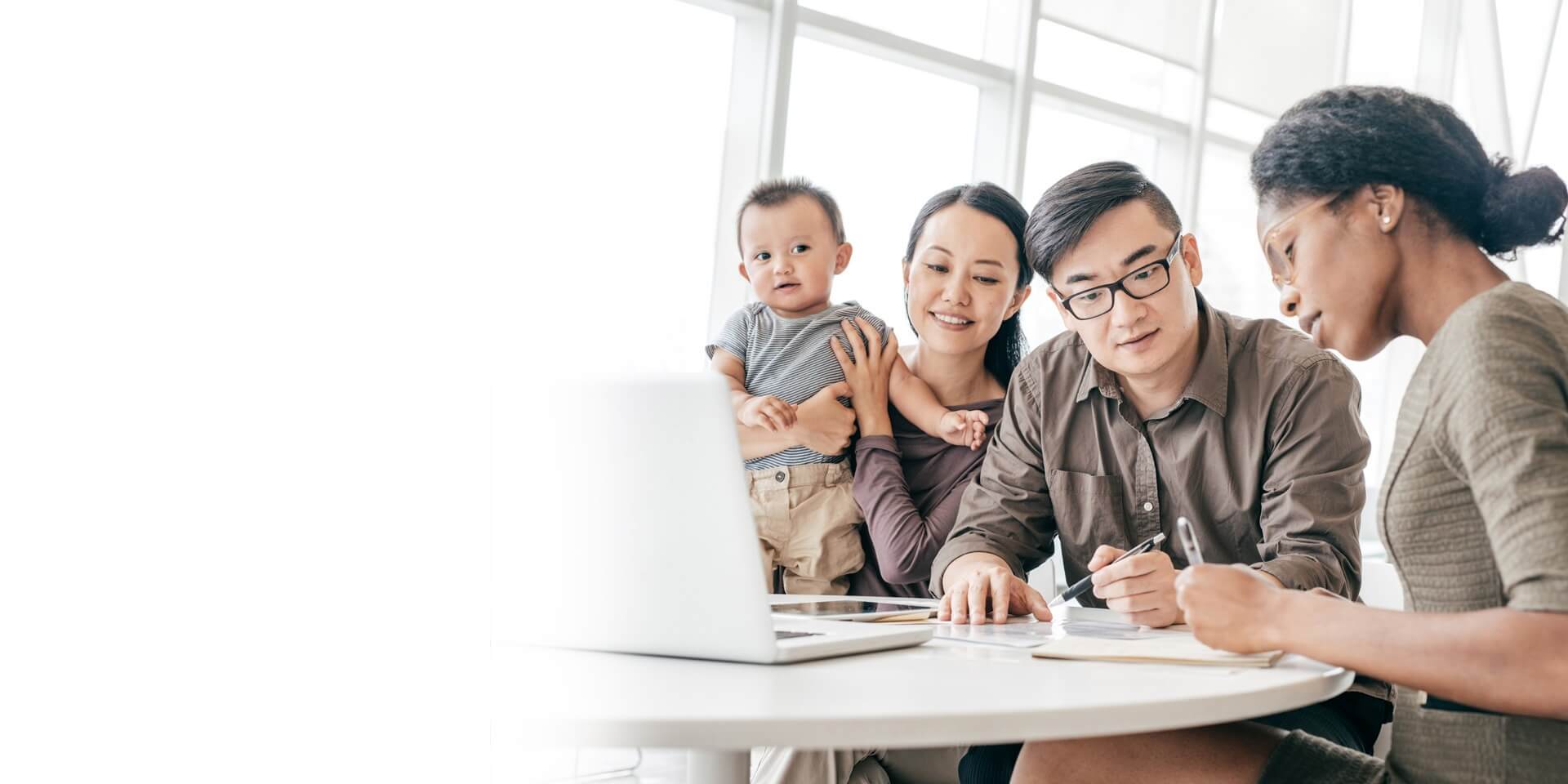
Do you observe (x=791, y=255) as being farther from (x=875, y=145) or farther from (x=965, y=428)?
(x=875, y=145)

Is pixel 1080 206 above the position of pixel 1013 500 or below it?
above

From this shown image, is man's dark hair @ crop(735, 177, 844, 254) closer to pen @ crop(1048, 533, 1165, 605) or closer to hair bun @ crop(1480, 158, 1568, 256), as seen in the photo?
pen @ crop(1048, 533, 1165, 605)

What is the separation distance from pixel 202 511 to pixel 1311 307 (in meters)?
1.07

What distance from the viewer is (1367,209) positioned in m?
1.25

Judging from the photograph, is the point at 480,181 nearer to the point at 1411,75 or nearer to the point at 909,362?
the point at 909,362

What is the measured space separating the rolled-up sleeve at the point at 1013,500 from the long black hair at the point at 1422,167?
69 centimetres

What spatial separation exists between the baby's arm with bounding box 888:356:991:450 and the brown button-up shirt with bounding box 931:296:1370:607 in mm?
131

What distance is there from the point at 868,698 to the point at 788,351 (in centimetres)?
161

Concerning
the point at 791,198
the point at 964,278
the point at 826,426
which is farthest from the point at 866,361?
the point at 791,198

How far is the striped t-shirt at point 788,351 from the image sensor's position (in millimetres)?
2330

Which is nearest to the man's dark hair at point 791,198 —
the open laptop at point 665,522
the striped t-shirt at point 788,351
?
the striped t-shirt at point 788,351

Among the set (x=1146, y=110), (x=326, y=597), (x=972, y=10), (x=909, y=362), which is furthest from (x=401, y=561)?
(x=1146, y=110)

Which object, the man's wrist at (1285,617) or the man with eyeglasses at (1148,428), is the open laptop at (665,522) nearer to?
the man's wrist at (1285,617)

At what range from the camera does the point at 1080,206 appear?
1.80 m
